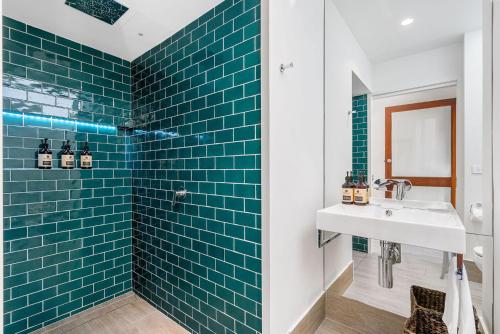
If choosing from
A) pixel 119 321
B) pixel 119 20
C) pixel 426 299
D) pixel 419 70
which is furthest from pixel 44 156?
pixel 426 299

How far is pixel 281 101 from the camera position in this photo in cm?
143

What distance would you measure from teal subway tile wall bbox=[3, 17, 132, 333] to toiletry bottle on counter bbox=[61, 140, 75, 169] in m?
0.05

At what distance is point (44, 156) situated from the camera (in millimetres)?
1833

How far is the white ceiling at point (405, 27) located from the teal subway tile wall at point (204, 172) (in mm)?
832

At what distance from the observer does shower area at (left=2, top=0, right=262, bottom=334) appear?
1.51m

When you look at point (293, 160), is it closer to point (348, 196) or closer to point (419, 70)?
point (348, 196)

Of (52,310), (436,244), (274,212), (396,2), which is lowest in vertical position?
(52,310)

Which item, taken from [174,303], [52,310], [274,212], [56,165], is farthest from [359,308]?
[56,165]

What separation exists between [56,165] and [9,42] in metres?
0.90

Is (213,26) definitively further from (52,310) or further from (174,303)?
A: (52,310)

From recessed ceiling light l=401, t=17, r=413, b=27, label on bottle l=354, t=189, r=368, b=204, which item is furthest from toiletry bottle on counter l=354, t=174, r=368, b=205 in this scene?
recessed ceiling light l=401, t=17, r=413, b=27

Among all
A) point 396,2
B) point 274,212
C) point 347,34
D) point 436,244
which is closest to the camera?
point 436,244

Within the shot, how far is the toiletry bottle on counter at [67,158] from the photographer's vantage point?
194cm

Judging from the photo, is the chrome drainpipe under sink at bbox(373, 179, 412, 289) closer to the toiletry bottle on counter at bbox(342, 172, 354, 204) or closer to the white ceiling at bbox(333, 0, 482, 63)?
the toiletry bottle on counter at bbox(342, 172, 354, 204)
